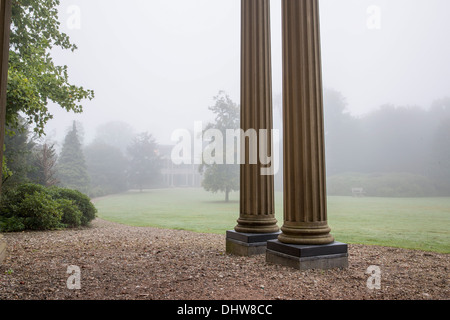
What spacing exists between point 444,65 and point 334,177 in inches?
547

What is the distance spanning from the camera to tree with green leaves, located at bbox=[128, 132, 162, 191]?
118 ft

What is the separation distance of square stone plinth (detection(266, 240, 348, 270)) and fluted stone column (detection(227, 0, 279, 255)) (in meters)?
0.88

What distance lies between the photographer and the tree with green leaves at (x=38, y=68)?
754cm

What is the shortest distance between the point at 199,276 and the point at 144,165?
3389 cm

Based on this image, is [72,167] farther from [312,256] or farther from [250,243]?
[312,256]

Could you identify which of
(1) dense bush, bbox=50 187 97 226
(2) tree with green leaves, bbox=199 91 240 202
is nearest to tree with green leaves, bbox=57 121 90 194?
(2) tree with green leaves, bbox=199 91 240 202

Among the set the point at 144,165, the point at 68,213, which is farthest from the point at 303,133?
the point at 144,165

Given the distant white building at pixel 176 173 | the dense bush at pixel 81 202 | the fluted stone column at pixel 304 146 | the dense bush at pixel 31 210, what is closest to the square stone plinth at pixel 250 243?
the fluted stone column at pixel 304 146

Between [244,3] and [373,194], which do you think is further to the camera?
[373,194]

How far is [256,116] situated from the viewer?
5.45 meters

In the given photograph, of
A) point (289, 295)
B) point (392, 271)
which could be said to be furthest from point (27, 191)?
point (392, 271)
